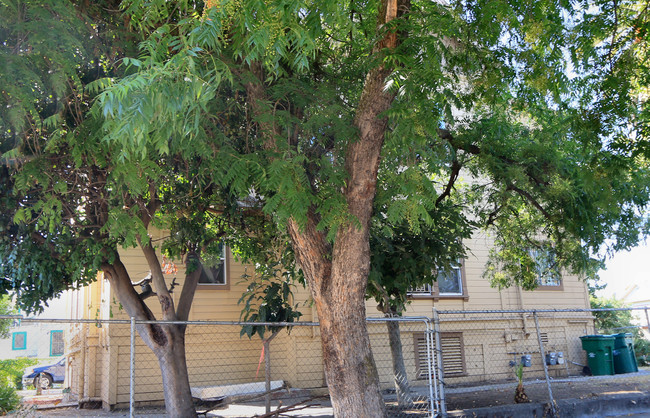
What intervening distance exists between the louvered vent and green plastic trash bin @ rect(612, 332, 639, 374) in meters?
4.56

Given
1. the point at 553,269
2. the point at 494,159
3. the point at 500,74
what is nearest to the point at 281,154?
the point at 500,74

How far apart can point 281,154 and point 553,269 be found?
9215mm

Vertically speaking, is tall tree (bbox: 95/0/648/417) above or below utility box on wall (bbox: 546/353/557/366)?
above

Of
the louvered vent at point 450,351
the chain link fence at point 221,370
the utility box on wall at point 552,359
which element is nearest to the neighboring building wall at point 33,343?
the chain link fence at point 221,370

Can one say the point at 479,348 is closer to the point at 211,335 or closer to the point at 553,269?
the point at 553,269

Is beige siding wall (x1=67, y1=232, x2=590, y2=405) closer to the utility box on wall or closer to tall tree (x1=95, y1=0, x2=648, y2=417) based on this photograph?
the utility box on wall

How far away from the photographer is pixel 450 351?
15.9 metres

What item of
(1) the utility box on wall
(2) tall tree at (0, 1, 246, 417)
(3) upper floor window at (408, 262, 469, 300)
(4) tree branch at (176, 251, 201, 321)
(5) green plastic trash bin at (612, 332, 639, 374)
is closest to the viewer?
(2) tall tree at (0, 1, 246, 417)

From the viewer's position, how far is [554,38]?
7.60m

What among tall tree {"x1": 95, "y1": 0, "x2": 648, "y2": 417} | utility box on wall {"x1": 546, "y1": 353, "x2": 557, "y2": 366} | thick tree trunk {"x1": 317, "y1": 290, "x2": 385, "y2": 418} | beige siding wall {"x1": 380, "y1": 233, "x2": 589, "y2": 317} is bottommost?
utility box on wall {"x1": 546, "y1": 353, "x2": 557, "y2": 366}

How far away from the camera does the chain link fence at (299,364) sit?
10.6 meters

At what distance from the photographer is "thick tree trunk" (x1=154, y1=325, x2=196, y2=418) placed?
900 cm

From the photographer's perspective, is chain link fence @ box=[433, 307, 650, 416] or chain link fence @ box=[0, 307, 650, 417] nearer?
chain link fence @ box=[0, 307, 650, 417]

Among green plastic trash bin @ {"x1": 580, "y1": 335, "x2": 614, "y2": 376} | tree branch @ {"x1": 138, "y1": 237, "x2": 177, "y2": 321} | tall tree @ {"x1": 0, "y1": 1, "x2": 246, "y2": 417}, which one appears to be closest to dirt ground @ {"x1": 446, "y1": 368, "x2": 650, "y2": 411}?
green plastic trash bin @ {"x1": 580, "y1": 335, "x2": 614, "y2": 376}
